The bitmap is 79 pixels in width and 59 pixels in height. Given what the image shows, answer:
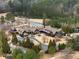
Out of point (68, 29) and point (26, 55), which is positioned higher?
point (68, 29)

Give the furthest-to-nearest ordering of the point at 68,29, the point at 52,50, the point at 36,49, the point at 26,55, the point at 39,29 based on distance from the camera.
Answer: the point at 39,29, the point at 68,29, the point at 52,50, the point at 36,49, the point at 26,55

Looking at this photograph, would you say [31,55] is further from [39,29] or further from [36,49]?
[39,29]

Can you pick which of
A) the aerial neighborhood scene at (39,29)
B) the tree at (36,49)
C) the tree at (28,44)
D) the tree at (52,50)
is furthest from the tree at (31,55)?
the tree at (28,44)

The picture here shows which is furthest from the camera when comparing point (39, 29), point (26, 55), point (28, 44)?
point (39, 29)

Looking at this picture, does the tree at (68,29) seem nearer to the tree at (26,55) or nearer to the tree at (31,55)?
the tree at (26,55)

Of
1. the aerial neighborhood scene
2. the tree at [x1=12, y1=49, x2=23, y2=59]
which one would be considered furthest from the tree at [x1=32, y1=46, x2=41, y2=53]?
the tree at [x1=12, y1=49, x2=23, y2=59]

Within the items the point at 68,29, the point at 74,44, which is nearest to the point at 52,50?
the point at 74,44

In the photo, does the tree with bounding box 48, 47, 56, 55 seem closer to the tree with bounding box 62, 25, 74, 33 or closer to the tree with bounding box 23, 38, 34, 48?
the tree with bounding box 23, 38, 34, 48

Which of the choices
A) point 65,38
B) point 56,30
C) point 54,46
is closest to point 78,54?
point 54,46
